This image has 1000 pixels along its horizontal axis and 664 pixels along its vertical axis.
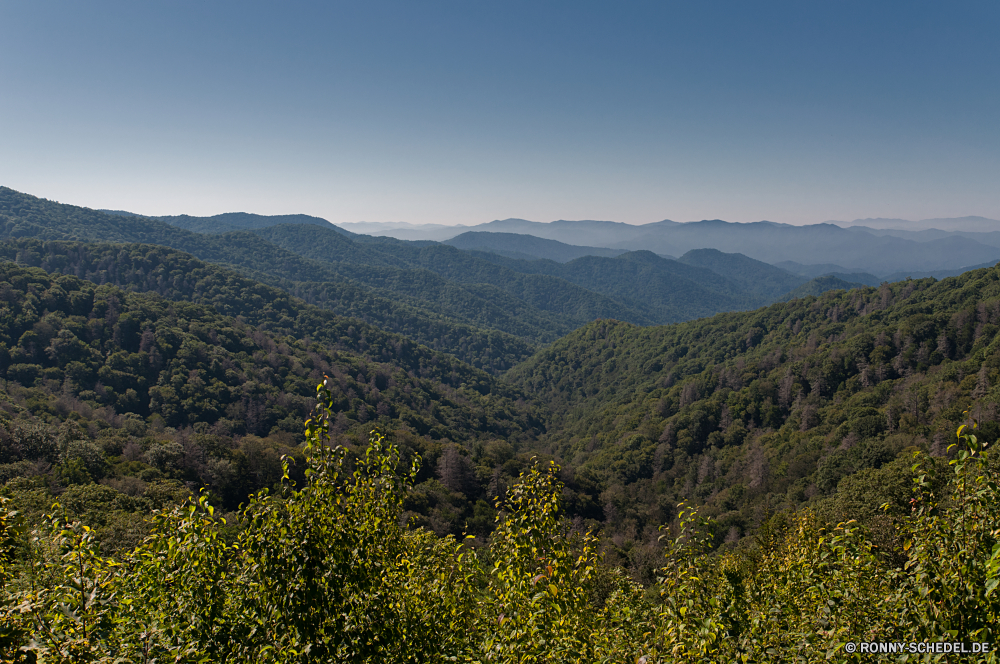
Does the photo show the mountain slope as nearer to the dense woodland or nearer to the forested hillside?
the forested hillside

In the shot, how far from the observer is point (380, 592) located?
948cm

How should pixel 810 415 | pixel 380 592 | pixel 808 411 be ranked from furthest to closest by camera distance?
pixel 808 411 < pixel 810 415 < pixel 380 592

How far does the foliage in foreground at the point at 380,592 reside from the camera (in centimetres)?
736

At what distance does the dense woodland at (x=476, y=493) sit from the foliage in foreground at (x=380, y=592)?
68mm

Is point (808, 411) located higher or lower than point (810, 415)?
higher

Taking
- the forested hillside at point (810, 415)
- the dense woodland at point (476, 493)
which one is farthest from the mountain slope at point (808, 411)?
the dense woodland at point (476, 493)

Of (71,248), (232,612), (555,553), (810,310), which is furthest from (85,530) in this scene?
(71,248)

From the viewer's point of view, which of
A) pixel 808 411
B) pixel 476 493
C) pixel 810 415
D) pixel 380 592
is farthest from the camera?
pixel 808 411

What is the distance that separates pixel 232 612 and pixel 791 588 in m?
19.5

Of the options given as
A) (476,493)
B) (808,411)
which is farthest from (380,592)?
(808,411)

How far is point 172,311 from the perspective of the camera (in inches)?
5281

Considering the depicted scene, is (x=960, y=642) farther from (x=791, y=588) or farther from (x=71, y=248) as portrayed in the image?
(x=71, y=248)

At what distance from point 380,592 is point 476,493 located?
7330 cm

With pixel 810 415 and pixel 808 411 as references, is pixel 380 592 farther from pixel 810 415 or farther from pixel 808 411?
pixel 808 411
